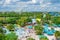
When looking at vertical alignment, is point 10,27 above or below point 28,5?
below

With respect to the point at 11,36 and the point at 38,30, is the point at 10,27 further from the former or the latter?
the point at 38,30

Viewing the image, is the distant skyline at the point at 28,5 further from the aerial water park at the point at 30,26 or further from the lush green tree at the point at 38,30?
the lush green tree at the point at 38,30

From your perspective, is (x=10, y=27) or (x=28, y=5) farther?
(x=28, y=5)

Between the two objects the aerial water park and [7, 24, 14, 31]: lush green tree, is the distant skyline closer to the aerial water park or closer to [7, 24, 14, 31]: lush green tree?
the aerial water park

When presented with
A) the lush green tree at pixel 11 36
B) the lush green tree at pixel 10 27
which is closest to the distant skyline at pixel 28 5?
the lush green tree at pixel 10 27

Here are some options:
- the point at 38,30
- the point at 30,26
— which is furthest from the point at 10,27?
the point at 38,30

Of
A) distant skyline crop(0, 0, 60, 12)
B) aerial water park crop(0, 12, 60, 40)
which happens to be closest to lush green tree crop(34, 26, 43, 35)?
aerial water park crop(0, 12, 60, 40)

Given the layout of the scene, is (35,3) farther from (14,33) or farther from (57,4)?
(14,33)
